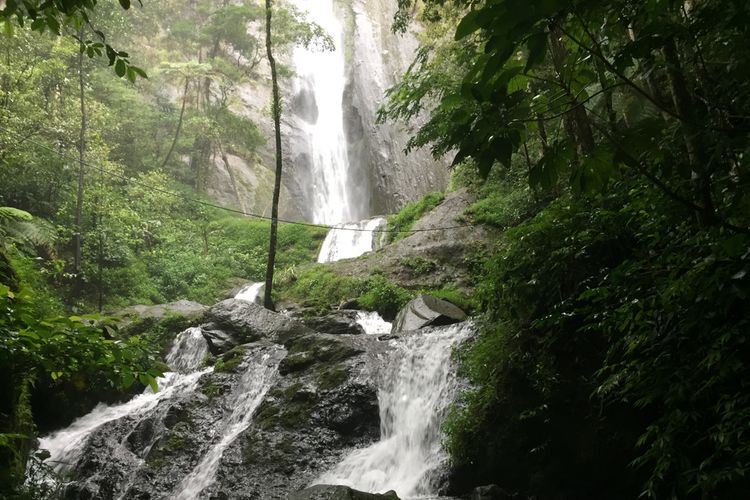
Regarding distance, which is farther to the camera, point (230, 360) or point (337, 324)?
point (337, 324)

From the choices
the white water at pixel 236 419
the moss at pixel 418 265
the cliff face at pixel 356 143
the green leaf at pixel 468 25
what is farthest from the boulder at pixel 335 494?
the cliff face at pixel 356 143

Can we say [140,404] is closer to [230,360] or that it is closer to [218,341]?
[218,341]

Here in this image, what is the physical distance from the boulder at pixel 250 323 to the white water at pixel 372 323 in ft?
4.33

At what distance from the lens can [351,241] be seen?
2042 centimetres

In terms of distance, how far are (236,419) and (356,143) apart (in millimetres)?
22078

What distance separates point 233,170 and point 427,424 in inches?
976

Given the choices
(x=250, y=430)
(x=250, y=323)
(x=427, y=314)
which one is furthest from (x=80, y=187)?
(x=427, y=314)

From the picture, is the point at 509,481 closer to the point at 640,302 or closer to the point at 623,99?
the point at 640,302

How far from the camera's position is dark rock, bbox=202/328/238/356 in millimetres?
11281

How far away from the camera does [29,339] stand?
7.93ft

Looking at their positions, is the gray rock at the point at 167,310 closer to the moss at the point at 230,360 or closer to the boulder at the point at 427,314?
the moss at the point at 230,360

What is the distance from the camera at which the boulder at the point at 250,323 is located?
11.2 meters

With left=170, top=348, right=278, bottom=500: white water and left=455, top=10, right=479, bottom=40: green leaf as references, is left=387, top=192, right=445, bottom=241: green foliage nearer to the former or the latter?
left=170, top=348, right=278, bottom=500: white water

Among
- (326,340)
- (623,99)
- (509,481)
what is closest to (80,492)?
(326,340)
